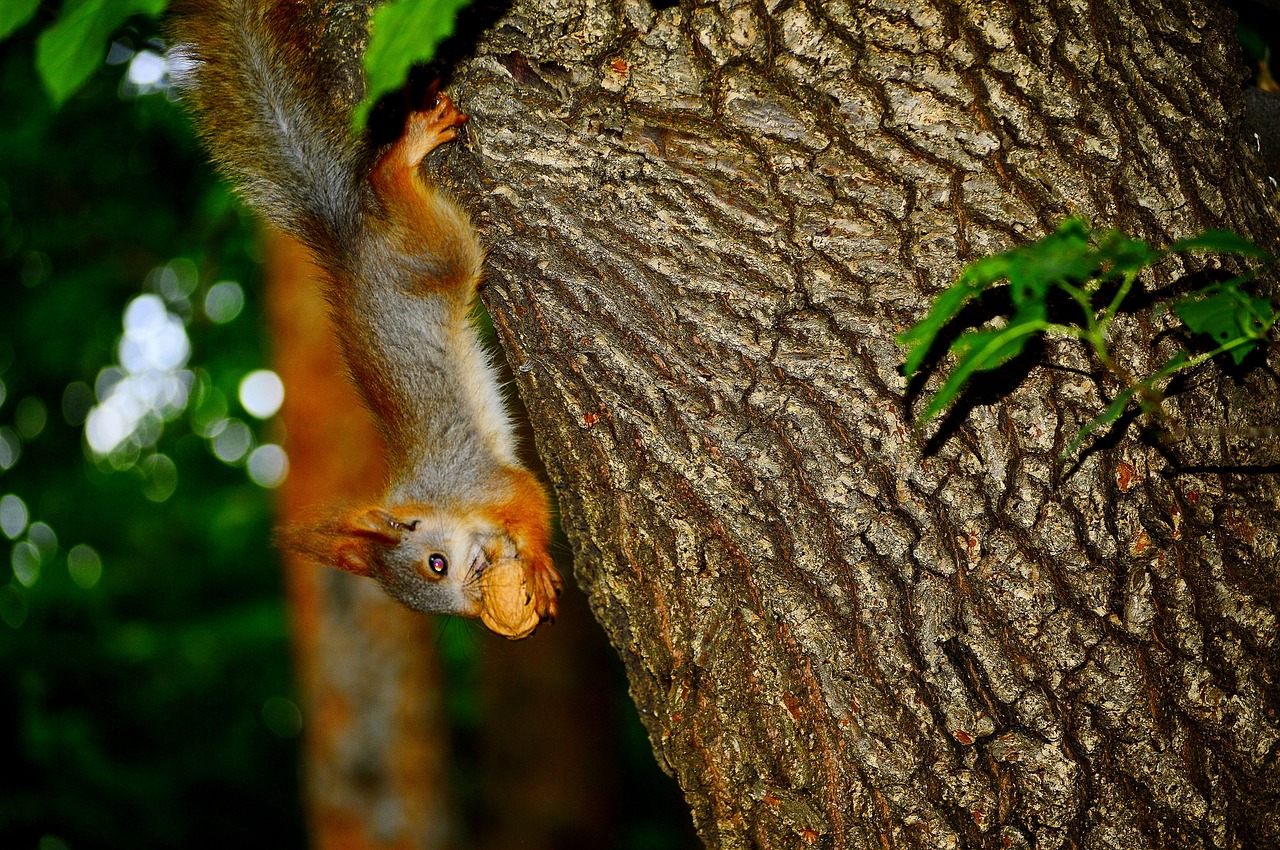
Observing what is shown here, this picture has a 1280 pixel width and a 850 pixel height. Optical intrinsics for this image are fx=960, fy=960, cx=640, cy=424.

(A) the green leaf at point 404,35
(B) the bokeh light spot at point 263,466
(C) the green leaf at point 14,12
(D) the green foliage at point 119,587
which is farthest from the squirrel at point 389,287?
(B) the bokeh light spot at point 263,466

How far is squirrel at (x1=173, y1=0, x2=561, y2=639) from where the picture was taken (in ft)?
8.73

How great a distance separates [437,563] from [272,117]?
150cm

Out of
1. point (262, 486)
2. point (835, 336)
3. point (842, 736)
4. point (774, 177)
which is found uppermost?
point (774, 177)

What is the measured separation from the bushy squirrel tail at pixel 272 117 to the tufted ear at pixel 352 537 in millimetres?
937

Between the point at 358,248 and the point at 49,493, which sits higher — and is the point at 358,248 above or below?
above

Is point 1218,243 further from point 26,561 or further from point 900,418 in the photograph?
point 26,561

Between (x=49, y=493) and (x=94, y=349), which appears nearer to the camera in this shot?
(x=94, y=349)

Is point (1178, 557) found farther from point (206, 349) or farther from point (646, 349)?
point (206, 349)

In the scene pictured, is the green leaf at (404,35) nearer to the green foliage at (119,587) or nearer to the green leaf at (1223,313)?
the green leaf at (1223,313)

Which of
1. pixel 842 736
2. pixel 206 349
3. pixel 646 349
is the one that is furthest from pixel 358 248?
pixel 206 349

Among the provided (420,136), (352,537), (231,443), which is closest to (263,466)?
(231,443)

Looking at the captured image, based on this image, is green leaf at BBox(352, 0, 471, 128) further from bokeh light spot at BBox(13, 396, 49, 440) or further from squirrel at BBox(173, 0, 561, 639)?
bokeh light spot at BBox(13, 396, 49, 440)

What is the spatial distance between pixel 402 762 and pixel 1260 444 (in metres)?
4.88

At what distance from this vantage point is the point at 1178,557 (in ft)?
5.83
